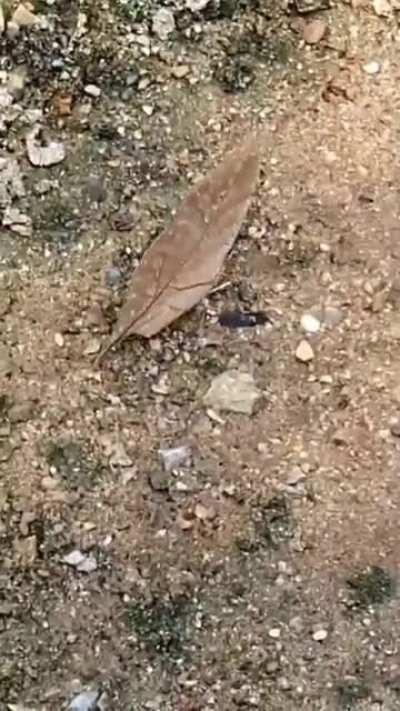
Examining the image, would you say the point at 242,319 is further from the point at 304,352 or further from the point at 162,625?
the point at 162,625

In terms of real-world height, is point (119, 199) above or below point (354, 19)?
below

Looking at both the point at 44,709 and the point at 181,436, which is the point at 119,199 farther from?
the point at 44,709

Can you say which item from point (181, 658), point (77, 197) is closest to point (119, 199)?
point (77, 197)

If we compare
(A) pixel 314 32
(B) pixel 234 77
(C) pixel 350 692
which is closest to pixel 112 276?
(B) pixel 234 77

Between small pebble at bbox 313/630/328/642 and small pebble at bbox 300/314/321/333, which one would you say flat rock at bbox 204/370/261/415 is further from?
small pebble at bbox 313/630/328/642

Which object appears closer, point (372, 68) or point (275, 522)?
point (275, 522)

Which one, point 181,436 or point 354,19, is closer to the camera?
point 181,436

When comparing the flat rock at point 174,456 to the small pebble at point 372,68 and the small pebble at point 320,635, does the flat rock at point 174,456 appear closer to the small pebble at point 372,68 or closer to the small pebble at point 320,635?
the small pebble at point 320,635
